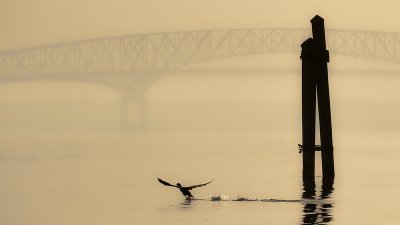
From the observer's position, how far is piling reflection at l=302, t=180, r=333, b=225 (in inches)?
1332

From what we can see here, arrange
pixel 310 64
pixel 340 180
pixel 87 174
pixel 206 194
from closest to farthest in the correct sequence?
pixel 310 64, pixel 206 194, pixel 340 180, pixel 87 174

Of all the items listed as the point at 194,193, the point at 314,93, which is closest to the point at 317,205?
the point at 314,93

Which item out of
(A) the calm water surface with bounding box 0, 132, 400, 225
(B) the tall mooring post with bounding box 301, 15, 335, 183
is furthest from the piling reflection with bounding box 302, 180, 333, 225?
(B) the tall mooring post with bounding box 301, 15, 335, 183

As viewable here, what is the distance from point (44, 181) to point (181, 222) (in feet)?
64.4

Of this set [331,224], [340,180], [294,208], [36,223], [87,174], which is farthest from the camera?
[87,174]

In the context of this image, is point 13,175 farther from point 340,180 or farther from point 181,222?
point 181,222

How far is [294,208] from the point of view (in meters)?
37.5

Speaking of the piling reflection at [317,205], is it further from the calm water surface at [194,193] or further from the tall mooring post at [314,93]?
the tall mooring post at [314,93]

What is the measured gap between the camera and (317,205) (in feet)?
126

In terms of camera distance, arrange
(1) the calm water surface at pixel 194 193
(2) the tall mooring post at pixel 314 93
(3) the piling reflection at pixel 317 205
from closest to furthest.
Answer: (3) the piling reflection at pixel 317 205 → (1) the calm water surface at pixel 194 193 → (2) the tall mooring post at pixel 314 93

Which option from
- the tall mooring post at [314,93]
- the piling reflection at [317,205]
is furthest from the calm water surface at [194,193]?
the tall mooring post at [314,93]

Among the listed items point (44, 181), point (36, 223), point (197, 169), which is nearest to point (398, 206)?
point (36, 223)

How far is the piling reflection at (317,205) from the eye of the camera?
33.8m

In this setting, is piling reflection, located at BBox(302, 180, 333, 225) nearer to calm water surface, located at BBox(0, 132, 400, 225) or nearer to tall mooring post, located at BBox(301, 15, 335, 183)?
calm water surface, located at BBox(0, 132, 400, 225)
